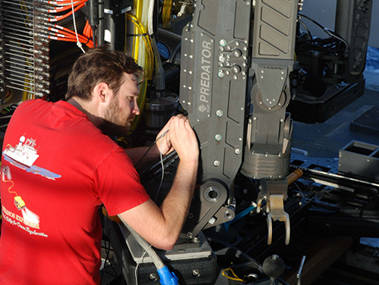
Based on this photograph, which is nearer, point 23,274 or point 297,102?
point 23,274

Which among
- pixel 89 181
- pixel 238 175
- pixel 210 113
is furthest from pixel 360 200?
pixel 89 181

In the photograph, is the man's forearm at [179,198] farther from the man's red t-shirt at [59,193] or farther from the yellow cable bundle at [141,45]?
the yellow cable bundle at [141,45]

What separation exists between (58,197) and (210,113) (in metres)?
0.76

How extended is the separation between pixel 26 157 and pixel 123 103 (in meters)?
0.51

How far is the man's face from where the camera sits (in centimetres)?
294

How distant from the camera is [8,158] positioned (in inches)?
111

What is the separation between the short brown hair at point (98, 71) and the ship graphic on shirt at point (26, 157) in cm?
35

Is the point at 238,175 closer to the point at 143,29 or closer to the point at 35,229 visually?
the point at 35,229

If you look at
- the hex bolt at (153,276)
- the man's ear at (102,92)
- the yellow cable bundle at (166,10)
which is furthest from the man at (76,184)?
the yellow cable bundle at (166,10)

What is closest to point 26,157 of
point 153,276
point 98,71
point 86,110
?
point 86,110

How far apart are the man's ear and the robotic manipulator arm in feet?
1.11

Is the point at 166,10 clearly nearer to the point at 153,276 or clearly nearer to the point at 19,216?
the point at 153,276

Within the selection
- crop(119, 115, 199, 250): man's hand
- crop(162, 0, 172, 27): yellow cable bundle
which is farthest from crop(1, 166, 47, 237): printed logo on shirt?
crop(162, 0, 172, 27): yellow cable bundle

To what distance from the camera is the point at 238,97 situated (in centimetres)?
285
